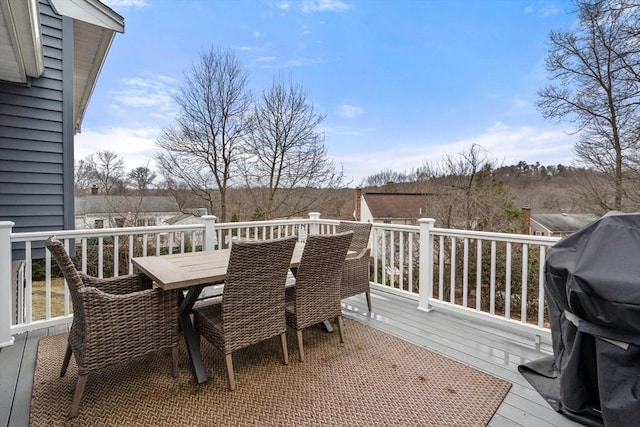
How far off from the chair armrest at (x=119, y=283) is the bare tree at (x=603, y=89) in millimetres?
10745

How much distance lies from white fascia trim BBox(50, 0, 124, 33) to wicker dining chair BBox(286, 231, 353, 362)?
4102 mm

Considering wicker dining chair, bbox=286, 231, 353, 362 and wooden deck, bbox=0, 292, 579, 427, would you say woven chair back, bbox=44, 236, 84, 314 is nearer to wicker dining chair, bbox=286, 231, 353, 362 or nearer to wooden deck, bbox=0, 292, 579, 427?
wooden deck, bbox=0, 292, 579, 427

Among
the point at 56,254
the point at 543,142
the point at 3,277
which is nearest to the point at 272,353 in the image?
the point at 56,254

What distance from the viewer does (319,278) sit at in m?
2.71

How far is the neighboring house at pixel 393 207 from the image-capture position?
9.91 m

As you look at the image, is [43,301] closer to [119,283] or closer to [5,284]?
[5,284]

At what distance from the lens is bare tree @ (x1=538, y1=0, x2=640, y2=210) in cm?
834

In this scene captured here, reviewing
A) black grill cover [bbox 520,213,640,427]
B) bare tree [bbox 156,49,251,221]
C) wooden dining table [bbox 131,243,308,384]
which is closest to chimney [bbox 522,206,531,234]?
black grill cover [bbox 520,213,640,427]

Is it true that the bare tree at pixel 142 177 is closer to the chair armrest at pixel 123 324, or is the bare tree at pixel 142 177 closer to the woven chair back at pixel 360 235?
the woven chair back at pixel 360 235

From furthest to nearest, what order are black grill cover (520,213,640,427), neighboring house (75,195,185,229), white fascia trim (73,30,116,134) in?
neighboring house (75,195,185,229)
white fascia trim (73,30,116,134)
black grill cover (520,213,640,427)

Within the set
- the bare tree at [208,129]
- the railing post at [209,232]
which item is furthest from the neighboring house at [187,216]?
the railing post at [209,232]

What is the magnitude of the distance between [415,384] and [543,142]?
414 inches

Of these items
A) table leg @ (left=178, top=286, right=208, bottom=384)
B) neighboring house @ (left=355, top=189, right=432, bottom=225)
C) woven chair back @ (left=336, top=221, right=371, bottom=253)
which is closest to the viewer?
table leg @ (left=178, top=286, right=208, bottom=384)

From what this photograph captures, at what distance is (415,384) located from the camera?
7.39 feet
